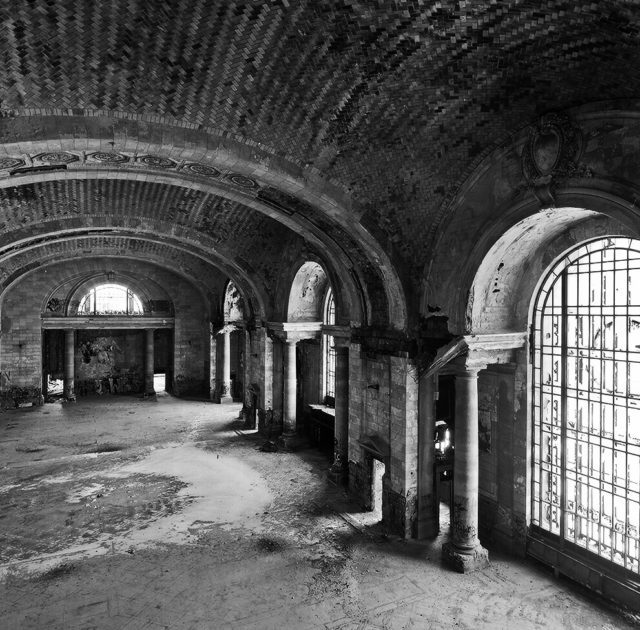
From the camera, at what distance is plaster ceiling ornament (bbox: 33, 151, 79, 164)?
8.41 metres

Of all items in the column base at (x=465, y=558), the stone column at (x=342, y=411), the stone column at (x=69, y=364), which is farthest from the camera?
the stone column at (x=69, y=364)

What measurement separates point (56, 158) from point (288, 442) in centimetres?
1081

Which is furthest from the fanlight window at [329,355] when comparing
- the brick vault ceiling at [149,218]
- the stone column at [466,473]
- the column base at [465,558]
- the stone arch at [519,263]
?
the column base at [465,558]

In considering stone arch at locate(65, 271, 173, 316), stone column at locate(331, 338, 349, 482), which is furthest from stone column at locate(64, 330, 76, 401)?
stone column at locate(331, 338, 349, 482)

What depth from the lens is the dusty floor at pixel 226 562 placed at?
25.1 ft

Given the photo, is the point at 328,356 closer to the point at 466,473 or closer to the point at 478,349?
the point at 466,473

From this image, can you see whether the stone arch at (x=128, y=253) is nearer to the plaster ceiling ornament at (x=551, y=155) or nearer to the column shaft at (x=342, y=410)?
the column shaft at (x=342, y=410)

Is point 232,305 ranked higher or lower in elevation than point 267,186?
lower

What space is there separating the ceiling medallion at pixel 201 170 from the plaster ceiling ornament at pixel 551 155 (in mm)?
5381

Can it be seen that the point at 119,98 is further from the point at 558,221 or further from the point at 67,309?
the point at 67,309

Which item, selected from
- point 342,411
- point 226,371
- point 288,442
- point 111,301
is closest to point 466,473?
point 342,411

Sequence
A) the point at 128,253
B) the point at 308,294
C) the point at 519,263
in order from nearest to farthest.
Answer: the point at 519,263 → the point at 308,294 → the point at 128,253

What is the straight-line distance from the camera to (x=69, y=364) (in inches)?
977

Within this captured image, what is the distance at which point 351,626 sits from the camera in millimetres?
7391
